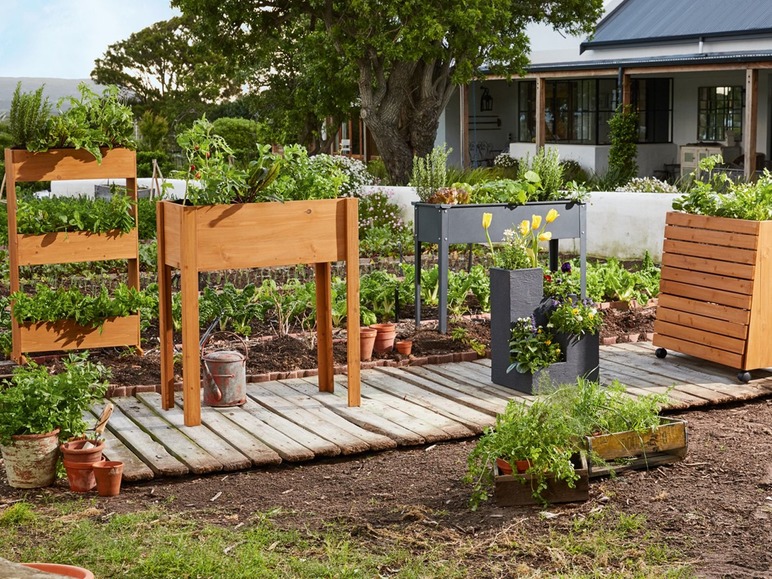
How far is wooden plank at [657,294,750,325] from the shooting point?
278 inches

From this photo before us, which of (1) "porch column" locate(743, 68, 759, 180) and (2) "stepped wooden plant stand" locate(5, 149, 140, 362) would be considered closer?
(2) "stepped wooden plant stand" locate(5, 149, 140, 362)

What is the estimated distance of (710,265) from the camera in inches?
287

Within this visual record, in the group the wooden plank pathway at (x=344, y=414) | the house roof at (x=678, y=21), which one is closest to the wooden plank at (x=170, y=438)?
the wooden plank pathway at (x=344, y=414)

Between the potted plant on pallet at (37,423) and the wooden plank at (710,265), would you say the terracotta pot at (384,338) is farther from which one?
the potted plant on pallet at (37,423)

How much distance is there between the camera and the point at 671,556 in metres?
4.22

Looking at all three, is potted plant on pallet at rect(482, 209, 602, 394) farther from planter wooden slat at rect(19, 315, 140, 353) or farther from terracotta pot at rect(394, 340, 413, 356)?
planter wooden slat at rect(19, 315, 140, 353)

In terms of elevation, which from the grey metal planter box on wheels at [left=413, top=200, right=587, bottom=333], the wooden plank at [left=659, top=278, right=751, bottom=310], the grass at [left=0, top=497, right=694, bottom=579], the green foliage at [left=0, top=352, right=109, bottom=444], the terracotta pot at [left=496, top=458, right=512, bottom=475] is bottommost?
the grass at [left=0, top=497, right=694, bottom=579]

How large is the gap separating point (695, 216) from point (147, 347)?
151 inches

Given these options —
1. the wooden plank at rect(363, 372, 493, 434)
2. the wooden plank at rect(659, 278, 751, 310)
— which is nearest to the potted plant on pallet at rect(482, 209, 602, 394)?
the wooden plank at rect(363, 372, 493, 434)

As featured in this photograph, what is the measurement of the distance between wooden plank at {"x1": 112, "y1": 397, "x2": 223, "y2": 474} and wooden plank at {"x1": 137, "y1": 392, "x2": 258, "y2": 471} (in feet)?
0.09

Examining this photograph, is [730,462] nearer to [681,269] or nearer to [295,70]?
[681,269]

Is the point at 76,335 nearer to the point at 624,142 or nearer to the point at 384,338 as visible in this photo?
the point at 384,338

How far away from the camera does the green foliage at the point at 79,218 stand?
7.69 metres

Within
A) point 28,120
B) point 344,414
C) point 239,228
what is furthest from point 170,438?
point 28,120
